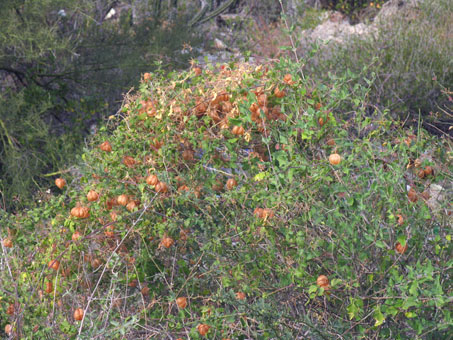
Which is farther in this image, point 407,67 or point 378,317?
point 407,67

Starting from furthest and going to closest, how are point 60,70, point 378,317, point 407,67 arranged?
point 60,70, point 407,67, point 378,317

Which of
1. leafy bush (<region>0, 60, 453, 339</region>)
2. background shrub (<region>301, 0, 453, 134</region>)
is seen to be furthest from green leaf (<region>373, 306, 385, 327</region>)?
background shrub (<region>301, 0, 453, 134</region>)

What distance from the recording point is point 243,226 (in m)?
2.78

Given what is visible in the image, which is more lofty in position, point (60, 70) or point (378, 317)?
point (378, 317)

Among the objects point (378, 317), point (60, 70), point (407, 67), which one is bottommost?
point (407, 67)

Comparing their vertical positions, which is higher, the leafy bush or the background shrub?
the leafy bush

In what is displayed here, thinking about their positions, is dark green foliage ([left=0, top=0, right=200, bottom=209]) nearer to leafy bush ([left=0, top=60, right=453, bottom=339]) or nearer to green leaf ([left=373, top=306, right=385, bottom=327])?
leafy bush ([left=0, top=60, right=453, bottom=339])

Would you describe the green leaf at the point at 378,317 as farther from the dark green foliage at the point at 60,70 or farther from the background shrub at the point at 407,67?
the background shrub at the point at 407,67

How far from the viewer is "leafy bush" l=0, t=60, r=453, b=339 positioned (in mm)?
2410

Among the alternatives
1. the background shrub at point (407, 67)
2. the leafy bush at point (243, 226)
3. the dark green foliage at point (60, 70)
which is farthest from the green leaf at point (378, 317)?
the background shrub at point (407, 67)

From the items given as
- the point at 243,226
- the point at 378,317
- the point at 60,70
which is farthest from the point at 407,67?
the point at 378,317

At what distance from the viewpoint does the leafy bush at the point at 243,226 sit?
7.91 feet

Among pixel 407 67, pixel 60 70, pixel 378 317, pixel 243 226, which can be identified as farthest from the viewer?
pixel 60 70

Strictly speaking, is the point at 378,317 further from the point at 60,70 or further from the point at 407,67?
the point at 60,70
